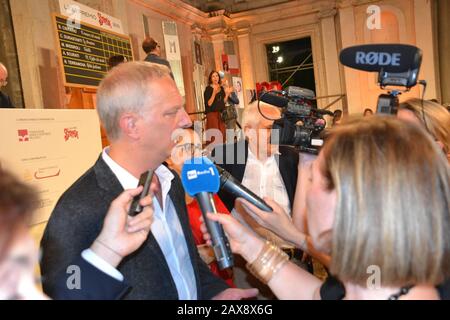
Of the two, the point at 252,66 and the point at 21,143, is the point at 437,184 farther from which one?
the point at 252,66

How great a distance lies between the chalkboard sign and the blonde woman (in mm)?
3976

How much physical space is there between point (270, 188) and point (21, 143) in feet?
6.18

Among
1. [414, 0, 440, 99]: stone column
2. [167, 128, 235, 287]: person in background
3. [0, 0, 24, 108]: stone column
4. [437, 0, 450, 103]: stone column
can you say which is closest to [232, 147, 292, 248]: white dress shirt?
[167, 128, 235, 287]: person in background

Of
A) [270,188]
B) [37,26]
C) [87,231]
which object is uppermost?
[37,26]

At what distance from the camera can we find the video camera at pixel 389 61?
44.1 inches

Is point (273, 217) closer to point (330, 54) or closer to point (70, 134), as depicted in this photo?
point (70, 134)

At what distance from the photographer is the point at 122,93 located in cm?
149

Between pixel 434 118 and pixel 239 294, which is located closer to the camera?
pixel 239 294

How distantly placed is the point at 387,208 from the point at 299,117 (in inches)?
34.9

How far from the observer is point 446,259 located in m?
0.92

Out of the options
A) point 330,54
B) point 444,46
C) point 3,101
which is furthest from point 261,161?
point 444,46

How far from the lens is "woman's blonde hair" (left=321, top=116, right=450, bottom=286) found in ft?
2.83

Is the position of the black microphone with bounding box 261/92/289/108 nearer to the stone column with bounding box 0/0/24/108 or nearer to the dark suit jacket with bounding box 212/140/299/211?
the dark suit jacket with bounding box 212/140/299/211
